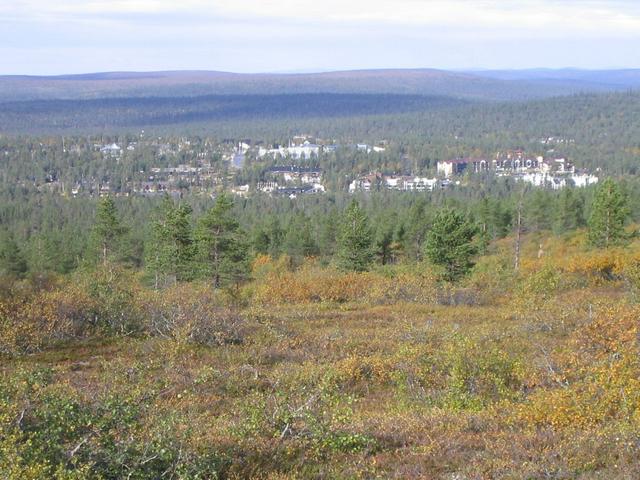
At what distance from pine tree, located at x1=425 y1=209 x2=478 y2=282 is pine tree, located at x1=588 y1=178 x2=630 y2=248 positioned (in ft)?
33.4

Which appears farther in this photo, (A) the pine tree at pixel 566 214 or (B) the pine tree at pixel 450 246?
(A) the pine tree at pixel 566 214

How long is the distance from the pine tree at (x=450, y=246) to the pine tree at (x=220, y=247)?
24.6 feet

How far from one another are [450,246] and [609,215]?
11.5 metres

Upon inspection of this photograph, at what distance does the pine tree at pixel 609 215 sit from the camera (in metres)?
32.8

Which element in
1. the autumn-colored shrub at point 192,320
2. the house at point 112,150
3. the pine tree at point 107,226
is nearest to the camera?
the autumn-colored shrub at point 192,320

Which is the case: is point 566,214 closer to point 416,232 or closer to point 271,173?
point 416,232

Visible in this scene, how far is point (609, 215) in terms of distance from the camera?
3316 centimetres

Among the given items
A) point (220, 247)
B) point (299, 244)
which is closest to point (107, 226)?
point (220, 247)

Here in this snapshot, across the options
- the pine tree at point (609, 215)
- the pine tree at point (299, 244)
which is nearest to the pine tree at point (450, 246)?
the pine tree at point (609, 215)

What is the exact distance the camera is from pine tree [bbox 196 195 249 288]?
1041 inches

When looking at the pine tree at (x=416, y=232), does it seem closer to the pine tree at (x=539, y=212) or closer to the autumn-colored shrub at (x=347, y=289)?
the pine tree at (x=539, y=212)

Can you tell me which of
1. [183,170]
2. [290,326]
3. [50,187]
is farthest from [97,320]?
[183,170]

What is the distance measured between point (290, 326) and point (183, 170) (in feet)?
384

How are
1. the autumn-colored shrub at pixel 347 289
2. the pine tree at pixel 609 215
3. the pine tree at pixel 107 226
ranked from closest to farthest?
1. the autumn-colored shrub at pixel 347 289
2. the pine tree at pixel 107 226
3. the pine tree at pixel 609 215
